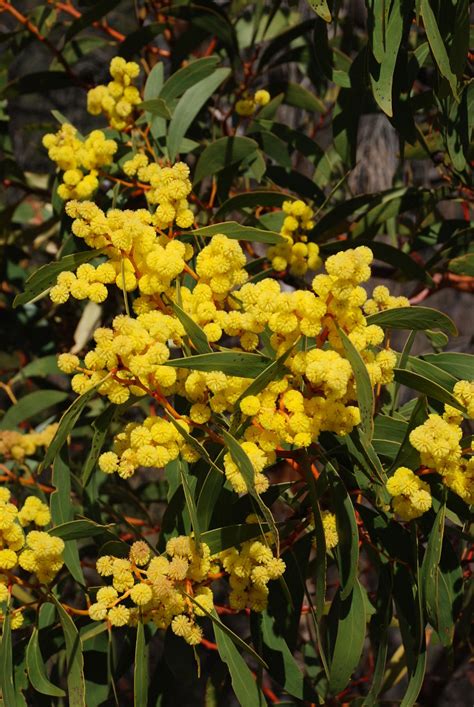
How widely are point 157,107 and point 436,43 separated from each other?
1.69 feet

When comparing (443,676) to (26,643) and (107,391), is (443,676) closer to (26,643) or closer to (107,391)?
(26,643)

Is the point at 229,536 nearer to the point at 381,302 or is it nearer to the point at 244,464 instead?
the point at 244,464

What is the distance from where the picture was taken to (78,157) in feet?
4.78

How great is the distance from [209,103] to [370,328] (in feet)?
3.49

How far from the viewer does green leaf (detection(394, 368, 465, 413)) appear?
97 centimetres

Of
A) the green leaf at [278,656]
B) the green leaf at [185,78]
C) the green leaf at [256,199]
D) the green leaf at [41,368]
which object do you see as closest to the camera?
the green leaf at [278,656]

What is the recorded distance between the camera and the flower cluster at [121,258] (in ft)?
3.37

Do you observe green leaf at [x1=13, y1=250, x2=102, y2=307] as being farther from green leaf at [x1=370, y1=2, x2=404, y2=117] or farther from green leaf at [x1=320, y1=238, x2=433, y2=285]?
green leaf at [x1=320, y1=238, x2=433, y2=285]

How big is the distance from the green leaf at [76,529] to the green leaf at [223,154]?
2.46 feet

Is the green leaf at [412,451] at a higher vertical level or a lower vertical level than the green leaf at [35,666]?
higher

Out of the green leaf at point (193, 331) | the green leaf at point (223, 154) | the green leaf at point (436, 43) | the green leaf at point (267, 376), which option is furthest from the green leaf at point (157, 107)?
the green leaf at point (267, 376)

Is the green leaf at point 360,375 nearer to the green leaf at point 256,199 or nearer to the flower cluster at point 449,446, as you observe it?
the flower cluster at point 449,446

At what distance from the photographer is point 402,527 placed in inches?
46.5

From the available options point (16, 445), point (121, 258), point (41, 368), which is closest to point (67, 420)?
point (121, 258)
